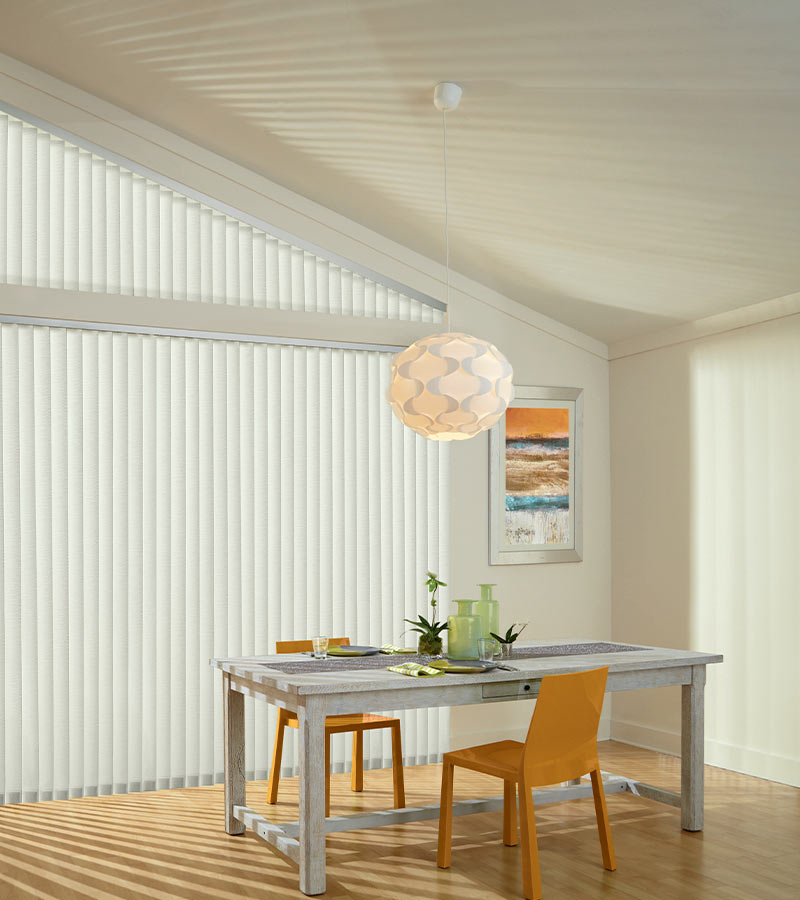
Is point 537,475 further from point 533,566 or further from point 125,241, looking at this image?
point 125,241

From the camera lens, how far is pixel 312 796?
345 cm

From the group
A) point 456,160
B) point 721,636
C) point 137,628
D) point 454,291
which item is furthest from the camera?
point 454,291

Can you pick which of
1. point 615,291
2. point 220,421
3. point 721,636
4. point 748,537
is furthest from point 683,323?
point 220,421

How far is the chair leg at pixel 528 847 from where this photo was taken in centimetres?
340

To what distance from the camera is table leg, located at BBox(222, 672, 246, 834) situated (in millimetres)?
4160

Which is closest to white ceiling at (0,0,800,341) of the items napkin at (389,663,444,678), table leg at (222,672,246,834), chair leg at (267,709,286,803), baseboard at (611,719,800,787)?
napkin at (389,663,444,678)

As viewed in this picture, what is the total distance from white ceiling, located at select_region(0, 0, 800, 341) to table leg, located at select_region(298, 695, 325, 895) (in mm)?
2346

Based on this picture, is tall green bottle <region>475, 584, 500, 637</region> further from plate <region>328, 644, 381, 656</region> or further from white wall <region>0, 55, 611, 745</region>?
white wall <region>0, 55, 611, 745</region>

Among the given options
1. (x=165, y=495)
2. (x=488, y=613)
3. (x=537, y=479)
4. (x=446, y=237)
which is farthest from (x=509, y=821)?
(x=446, y=237)

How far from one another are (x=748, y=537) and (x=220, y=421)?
2725 millimetres

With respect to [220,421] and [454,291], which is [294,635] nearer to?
[220,421]

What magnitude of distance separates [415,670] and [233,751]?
99 centimetres

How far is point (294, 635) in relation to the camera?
5.30 m

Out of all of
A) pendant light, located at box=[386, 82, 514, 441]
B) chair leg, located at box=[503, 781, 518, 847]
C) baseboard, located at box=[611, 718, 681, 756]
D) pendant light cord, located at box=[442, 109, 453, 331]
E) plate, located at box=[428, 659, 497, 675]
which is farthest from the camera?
baseboard, located at box=[611, 718, 681, 756]
